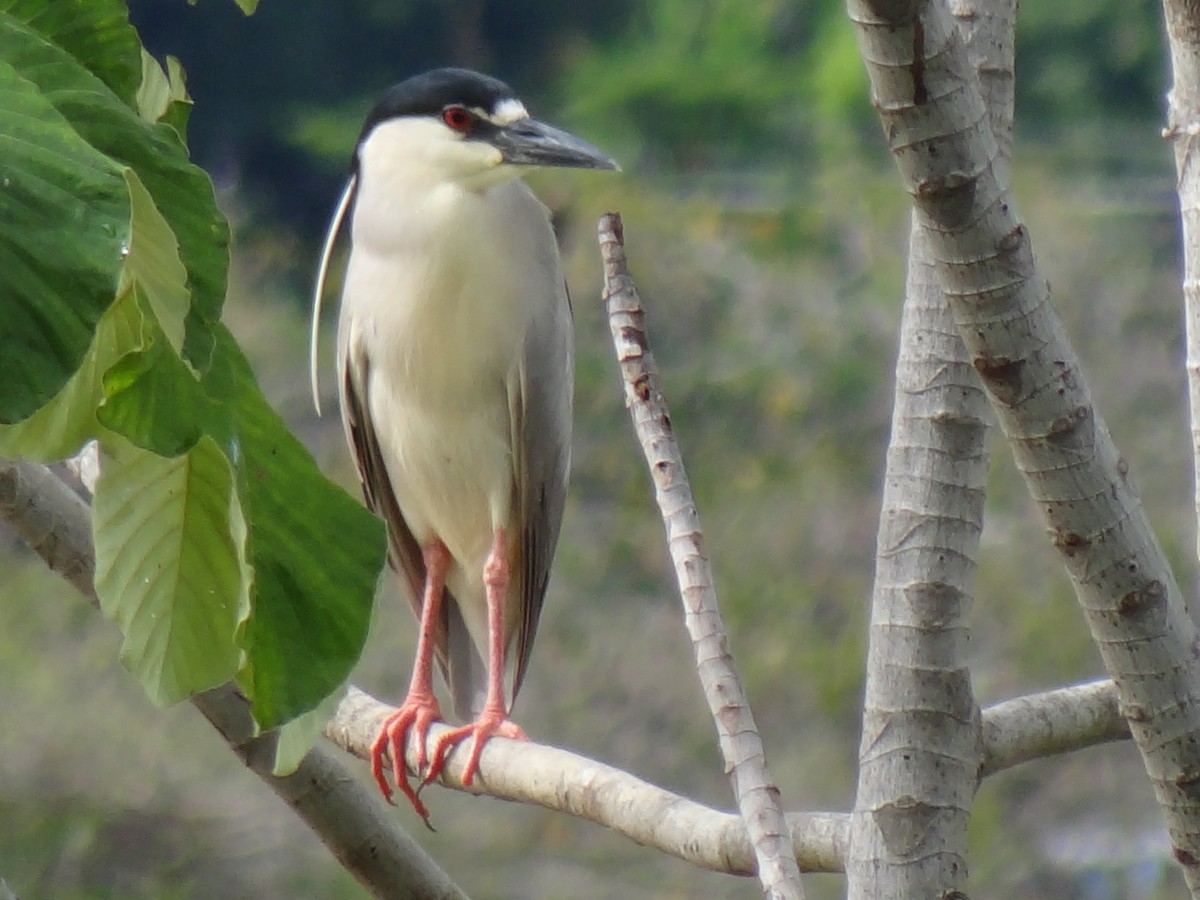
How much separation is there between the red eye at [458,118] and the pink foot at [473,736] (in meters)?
0.81

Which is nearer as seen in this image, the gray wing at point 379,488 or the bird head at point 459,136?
the bird head at point 459,136

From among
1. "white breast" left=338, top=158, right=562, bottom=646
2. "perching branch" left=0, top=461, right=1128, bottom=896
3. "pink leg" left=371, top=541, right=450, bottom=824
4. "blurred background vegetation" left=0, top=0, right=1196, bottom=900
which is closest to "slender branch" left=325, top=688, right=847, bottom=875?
"perching branch" left=0, top=461, right=1128, bottom=896

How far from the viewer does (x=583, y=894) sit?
521cm

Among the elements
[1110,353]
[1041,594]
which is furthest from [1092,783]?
[1110,353]

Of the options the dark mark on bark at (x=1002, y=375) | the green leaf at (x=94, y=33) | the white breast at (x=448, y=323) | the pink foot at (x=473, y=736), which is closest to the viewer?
the green leaf at (x=94, y=33)

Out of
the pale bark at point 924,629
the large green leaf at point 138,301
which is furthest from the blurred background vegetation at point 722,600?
the large green leaf at point 138,301

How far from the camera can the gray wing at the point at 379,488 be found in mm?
2633

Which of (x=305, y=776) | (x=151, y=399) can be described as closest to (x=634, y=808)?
(x=305, y=776)

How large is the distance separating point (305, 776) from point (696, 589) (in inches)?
14.4

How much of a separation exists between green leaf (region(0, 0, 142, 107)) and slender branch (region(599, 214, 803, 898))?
1.63 feet

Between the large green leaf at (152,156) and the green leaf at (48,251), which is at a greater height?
the large green leaf at (152,156)

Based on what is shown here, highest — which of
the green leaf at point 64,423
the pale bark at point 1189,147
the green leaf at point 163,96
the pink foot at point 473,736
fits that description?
the pink foot at point 473,736

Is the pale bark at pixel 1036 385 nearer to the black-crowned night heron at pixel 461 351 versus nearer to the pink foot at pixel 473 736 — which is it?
the pink foot at pixel 473 736

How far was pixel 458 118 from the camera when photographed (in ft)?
7.96
